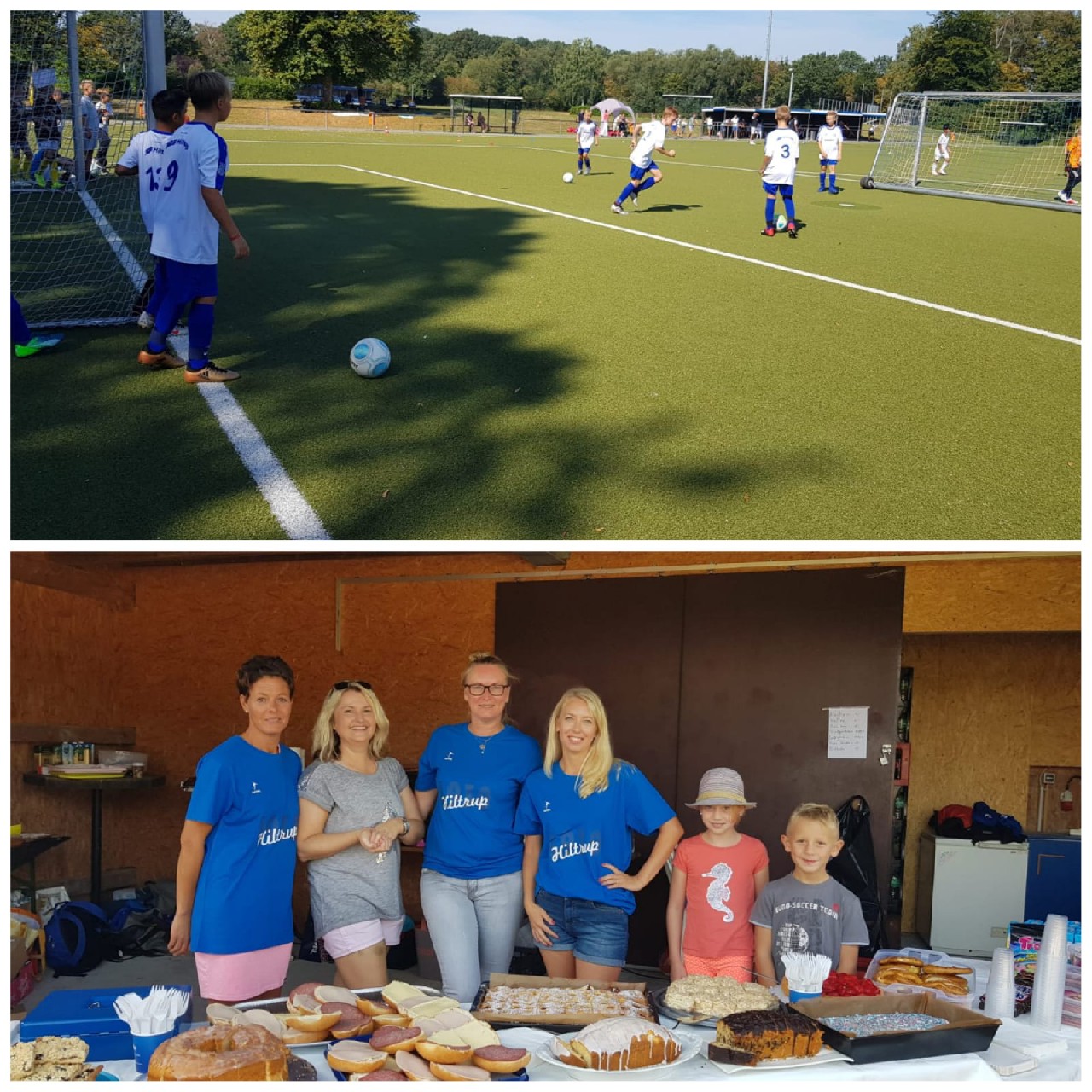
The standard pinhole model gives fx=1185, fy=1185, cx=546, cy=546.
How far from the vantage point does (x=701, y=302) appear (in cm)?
1051

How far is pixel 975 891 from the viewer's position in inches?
344

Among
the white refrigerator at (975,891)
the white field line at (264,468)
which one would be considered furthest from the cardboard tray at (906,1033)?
the white refrigerator at (975,891)

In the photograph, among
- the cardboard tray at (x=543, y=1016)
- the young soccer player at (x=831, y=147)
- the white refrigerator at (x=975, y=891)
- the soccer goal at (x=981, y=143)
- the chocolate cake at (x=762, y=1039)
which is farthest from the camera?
the soccer goal at (x=981, y=143)

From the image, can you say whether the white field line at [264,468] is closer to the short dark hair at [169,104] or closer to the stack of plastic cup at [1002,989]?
the short dark hair at [169,104]

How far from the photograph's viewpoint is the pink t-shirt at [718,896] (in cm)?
434

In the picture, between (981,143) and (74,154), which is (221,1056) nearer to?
(74,154)

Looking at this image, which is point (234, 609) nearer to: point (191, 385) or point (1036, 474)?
point (191, 385)

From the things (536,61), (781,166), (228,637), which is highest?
(536,61)

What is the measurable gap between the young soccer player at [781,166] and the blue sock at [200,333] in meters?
8.53

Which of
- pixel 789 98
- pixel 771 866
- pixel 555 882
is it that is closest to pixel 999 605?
pixel 771 866

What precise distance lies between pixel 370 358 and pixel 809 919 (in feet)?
15.3

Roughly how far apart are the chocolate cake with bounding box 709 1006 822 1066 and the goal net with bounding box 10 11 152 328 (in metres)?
7.26

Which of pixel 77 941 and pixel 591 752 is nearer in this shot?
pixel 591 752

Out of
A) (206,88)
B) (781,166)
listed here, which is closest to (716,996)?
(206,88)
